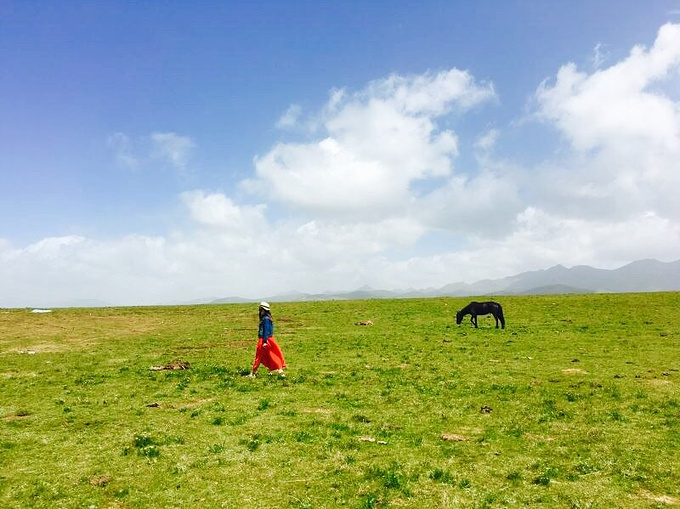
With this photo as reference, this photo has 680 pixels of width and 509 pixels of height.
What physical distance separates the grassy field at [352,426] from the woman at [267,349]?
2.59 feet

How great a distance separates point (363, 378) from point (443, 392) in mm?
5021

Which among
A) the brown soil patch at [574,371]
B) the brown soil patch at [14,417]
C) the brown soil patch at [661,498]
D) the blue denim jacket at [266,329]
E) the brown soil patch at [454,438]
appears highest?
the blue denim jacket at [266,329]

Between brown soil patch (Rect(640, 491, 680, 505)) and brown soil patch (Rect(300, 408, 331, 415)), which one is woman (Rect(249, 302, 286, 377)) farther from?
brown soil patch (Rect(640, 491, 680, 505))

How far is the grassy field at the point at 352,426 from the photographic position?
11.4 m

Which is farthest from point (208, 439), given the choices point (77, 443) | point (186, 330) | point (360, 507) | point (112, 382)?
point (186, 330)

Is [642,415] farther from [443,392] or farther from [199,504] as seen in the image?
[199,504]

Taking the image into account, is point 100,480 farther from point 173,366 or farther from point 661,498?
point 173,366

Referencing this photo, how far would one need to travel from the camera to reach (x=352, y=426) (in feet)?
53.9

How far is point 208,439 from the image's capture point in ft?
50.1

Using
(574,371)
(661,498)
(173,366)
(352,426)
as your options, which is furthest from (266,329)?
(661,498)

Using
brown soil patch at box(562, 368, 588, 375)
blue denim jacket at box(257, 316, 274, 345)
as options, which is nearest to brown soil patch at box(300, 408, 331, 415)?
blue denim jacket at box(257, 316, 274, 345)

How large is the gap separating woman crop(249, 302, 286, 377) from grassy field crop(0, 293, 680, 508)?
79cm

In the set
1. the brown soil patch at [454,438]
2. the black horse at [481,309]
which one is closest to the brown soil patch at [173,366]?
the brown soil patch at [454,438]

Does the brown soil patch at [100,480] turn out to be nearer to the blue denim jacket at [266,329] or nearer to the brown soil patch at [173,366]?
the blue denim jacket at [266,329]
